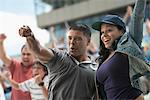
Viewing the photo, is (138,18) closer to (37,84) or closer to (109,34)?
(109,34)

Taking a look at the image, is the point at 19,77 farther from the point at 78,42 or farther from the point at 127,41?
the point at 127,41

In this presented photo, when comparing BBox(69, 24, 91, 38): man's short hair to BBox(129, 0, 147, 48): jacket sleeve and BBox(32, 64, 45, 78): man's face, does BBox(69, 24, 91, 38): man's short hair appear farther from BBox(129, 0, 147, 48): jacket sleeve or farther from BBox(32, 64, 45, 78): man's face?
BBox(32, 64, 45, 78): man's face

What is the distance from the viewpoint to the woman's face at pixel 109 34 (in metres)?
3.22

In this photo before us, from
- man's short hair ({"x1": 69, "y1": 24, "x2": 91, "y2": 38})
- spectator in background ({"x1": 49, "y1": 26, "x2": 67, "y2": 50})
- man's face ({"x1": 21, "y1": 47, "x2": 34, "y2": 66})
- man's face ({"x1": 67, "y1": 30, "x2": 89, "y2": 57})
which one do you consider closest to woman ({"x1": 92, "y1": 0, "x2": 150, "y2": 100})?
man's face ({"x1": 67, "y1": 30, "x2": 89, "y2": 57})

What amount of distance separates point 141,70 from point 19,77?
2.38m

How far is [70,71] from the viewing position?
3.27 m

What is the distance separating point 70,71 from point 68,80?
0.28 ft

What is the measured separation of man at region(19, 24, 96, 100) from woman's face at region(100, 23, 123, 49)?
0.88ft

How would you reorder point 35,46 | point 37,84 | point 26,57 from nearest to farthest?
point 35,46 → point 37,84 → point 26,57

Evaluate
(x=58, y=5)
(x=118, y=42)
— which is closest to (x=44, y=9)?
(x=58, y=5)

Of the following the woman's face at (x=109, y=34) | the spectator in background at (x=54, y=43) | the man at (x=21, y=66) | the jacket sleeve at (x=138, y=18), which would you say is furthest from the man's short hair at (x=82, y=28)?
the spectator in background at (x=54, y=43)

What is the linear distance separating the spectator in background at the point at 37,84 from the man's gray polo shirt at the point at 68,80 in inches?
36.9

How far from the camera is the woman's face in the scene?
3.22 m

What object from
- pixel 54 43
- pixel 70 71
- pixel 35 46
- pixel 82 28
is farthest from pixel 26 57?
pixel 35 46
